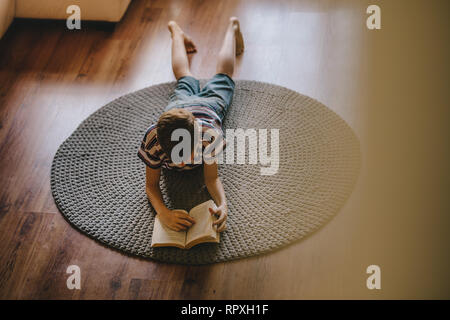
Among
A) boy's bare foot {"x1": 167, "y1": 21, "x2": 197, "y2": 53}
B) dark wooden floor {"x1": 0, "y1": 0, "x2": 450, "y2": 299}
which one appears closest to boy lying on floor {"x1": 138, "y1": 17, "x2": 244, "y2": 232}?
boy's bare foot {"x1": 167, "y1": 21, "x2": 197, "y2": 53}

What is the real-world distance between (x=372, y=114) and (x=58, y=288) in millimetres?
1128

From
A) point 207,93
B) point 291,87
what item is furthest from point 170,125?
point 291,87

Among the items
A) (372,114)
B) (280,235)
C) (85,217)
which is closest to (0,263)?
(85,217)

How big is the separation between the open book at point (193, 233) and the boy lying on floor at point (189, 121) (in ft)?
0.05

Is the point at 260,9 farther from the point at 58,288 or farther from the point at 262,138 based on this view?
the point at 58,288

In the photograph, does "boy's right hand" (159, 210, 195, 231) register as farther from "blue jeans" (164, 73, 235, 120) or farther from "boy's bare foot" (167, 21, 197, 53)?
"boy's bare foot" (167, 21, 197, 53)

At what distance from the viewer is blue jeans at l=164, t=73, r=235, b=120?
4.71ft

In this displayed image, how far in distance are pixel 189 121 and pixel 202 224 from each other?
11.6 inches

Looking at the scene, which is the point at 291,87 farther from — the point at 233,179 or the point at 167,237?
the point at 167,237

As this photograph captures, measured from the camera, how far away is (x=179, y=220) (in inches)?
48.3

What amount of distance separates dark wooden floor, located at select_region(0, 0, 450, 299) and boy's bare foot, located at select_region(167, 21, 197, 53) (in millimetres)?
44

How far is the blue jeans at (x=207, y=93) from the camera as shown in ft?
4.71

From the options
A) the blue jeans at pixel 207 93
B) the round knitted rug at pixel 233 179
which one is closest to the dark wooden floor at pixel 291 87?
the round knitted rug at pixel 233 179

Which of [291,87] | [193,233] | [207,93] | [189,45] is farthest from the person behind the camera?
[189,45]
